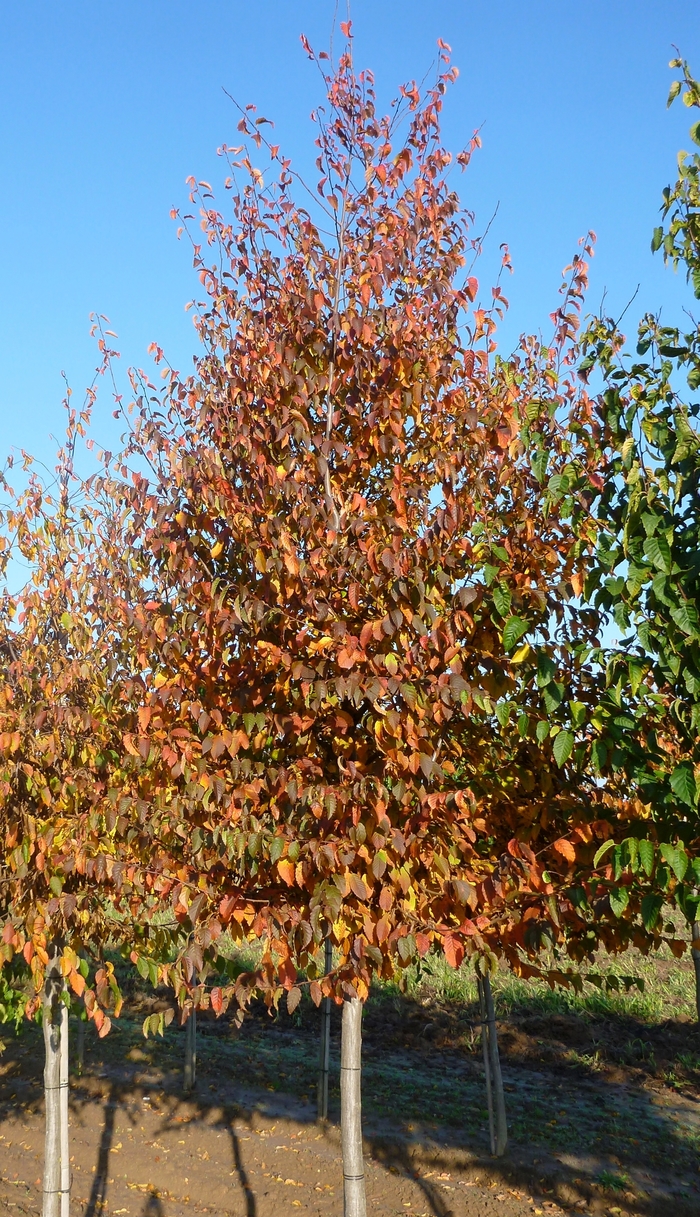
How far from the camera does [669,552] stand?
3436mm

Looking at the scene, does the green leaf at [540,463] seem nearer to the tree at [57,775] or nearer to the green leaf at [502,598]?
the green leaf at [502,598]

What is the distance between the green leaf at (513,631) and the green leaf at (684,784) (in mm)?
747

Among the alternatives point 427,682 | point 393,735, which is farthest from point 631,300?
point 393,735

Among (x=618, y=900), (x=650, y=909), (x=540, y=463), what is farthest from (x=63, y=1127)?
(x=540, y=463)

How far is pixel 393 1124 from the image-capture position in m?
8.63

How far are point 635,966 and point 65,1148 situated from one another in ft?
32.5

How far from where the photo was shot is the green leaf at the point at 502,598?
12.0 ft

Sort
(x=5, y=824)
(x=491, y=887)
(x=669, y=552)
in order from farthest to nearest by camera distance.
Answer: (x=5, y=824) < (x=491, y=887) < (x=669, y=552)

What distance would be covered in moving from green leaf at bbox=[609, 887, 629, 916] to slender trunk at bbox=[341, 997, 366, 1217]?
1485mm

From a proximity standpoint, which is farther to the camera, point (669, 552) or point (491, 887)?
point (491, 887)

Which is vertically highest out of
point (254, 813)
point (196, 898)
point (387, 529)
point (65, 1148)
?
point (387, 529)

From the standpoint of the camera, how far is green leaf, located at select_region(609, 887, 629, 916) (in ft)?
11.1

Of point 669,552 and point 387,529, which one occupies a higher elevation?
point 387,529

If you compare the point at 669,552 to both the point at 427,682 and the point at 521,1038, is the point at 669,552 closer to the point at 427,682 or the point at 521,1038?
the point at 427,682
